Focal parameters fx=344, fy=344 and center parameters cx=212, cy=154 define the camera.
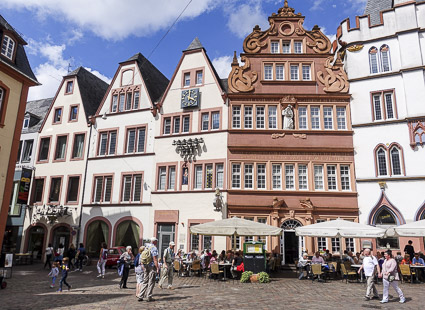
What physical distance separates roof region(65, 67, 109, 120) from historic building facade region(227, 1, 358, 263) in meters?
13.2

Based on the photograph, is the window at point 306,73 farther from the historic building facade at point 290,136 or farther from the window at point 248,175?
the window at point 248,175

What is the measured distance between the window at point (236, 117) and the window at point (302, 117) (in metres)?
4.21

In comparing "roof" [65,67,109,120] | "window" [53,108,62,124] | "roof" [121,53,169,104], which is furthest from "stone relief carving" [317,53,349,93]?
"window" [53,108,62,124]

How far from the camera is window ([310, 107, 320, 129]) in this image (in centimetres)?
2384

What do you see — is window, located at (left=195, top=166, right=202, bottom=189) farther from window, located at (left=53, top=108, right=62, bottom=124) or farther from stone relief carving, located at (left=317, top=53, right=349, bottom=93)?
window, located at (left=53, top=108, right=62, bottom=124)

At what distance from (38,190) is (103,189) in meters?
6.48

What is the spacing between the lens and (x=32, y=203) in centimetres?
2859

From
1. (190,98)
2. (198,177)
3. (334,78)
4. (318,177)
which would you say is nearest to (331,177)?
(318,177)

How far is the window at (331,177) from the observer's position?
2258 centimetres

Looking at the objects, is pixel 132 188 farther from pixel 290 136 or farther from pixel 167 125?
pixel 290 136

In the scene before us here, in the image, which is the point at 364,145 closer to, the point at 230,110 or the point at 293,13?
the point at 230,110

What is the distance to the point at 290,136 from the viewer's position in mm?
23578

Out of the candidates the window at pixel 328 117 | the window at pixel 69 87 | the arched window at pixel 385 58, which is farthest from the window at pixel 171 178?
the arched window at pixel 385 58

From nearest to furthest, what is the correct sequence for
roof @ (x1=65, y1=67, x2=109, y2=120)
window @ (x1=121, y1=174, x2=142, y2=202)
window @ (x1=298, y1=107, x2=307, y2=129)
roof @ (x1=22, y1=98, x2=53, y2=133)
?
window @ (x1=298, y1=107, x2=307, y2=129)
window @ (x1=121, y1=174, x2=142, y2=202)
roof @ (x1=65, y1=67, x2=109, y2=120)
roof @ (x1=22, y1=98, x2=53, y2=133)
